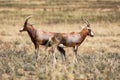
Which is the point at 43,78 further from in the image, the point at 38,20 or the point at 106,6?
the point at 106,6

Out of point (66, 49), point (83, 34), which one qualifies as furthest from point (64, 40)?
point (66, 49)

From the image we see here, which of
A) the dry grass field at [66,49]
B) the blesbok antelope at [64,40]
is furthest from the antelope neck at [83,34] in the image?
the dry grass field at [66,49]

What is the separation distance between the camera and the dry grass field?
10.8 meters

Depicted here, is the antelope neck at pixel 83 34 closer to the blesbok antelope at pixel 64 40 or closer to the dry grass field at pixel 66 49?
the blesbok antelope at pixel 64 40

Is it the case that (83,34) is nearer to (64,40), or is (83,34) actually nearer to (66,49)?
(64,40)

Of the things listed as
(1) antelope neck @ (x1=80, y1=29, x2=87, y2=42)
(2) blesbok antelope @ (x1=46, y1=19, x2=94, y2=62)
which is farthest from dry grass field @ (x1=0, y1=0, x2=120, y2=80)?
(1) antelope neck @ (x1=80, y1=29, x2=87, y2=42)

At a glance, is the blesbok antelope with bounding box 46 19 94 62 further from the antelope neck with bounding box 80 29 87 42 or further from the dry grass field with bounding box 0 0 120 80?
the dry grass field with bounding box 0 0 120 80

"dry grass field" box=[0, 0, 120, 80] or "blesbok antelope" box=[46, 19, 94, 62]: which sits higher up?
"blesbok antelope" box=[46, 19, 94, 62]

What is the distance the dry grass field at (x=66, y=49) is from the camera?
→ 1078 centimetres

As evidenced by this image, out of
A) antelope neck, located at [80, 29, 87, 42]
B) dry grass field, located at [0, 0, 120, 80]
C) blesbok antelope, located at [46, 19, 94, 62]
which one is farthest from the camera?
antelope neck, located at [80, 29, 87, 42]

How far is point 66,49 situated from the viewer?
1923 centimetres

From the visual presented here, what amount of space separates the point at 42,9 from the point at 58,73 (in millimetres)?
36818

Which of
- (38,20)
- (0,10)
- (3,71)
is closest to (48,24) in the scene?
(38,20)

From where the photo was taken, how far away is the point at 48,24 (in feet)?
116
